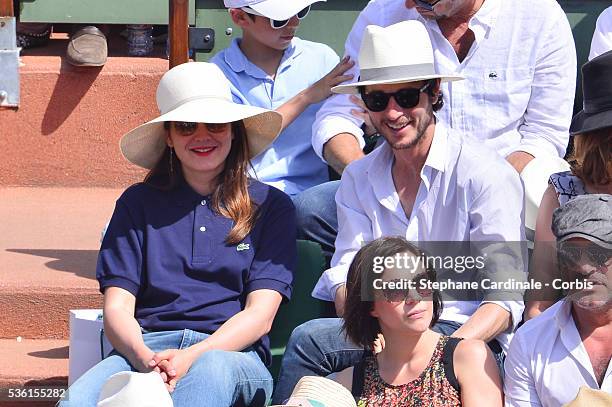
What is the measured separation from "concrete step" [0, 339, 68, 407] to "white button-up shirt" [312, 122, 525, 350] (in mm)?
945

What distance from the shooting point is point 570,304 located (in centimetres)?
283

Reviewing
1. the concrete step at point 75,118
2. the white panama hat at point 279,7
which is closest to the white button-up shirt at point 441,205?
the white panama hat at point 279,7

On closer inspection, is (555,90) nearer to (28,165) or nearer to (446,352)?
(446,352)

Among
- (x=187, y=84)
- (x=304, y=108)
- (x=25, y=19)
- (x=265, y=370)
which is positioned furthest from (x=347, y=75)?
(x=25, y=19)

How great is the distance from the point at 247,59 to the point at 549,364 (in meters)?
1.98

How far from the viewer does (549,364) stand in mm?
2822

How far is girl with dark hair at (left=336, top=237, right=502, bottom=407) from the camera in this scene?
2.95 m

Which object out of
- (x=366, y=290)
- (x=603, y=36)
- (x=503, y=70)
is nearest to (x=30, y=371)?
(x=366, y=290)

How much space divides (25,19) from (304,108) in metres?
1.78

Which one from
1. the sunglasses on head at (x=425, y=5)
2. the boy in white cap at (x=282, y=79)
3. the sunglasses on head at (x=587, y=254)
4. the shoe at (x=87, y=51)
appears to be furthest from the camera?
the shoe at (x=87, y=51)

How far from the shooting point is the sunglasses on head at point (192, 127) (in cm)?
353

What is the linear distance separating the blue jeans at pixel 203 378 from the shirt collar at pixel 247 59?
129cm

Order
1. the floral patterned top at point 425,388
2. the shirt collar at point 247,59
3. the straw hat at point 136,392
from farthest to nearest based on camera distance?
the shirt collar at point 247,59, the floral patterned top at point 425,388, the straw hat at point 136,392

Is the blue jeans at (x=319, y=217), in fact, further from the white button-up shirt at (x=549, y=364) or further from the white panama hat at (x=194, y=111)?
the white button-up shirt at (x=549, y=364)
